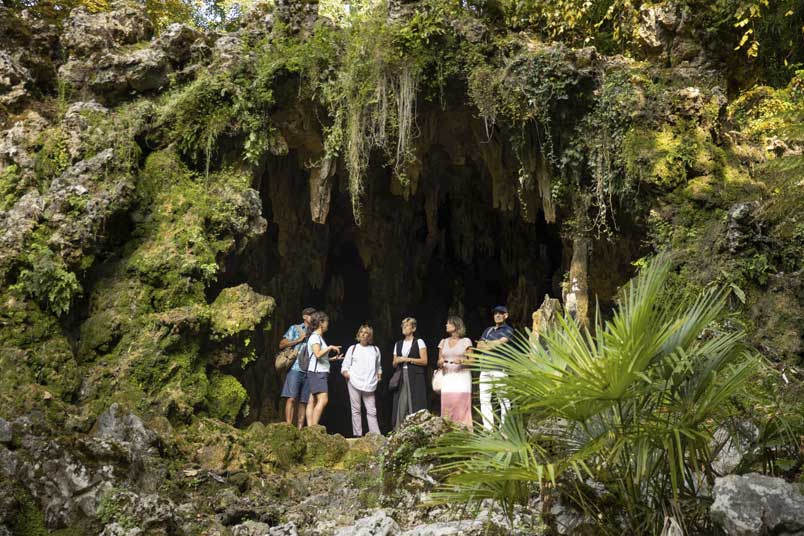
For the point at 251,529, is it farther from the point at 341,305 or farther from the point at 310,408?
the point at 341,305

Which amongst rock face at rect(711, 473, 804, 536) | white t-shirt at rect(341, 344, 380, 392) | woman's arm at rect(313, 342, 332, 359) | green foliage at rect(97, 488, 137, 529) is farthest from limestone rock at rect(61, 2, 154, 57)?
rock face at rect(711, 473, 804, 536)

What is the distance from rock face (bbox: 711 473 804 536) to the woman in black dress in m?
4.67

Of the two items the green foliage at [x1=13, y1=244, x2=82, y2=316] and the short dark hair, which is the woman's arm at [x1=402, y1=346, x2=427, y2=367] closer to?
the short dark hair

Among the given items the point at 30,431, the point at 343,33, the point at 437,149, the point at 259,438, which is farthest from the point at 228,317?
the point at 437,149

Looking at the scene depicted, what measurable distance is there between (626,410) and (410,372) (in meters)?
4.31

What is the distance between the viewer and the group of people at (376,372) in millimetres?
7742

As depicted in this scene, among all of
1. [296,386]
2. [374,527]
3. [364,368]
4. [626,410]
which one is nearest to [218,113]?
[296,386]

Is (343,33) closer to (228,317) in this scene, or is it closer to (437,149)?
(437,149)

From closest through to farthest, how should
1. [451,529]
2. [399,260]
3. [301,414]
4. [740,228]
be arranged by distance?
[451,529]
[740,228]
[301,414]
[399,260]

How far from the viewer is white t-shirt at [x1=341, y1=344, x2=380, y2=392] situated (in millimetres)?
8461

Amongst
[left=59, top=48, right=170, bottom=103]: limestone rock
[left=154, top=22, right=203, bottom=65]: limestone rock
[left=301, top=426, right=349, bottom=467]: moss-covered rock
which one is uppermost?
[left=154, top=22, right=203, bottom=65]: limestone rock

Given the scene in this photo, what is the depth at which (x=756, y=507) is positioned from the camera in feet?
11.5

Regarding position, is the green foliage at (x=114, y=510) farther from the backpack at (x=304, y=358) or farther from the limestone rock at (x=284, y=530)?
the backpack at (x=304, y=358)

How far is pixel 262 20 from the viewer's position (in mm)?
10055
